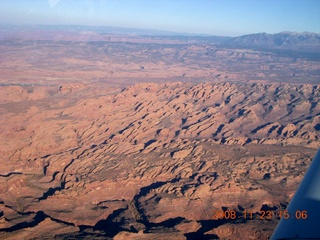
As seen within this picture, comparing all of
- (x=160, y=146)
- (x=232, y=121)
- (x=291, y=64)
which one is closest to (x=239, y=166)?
(x=160, y=146)

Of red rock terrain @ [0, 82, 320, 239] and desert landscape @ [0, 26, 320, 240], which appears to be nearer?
red rock terrain @ [0, 82, 320, 239]
